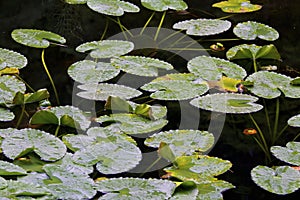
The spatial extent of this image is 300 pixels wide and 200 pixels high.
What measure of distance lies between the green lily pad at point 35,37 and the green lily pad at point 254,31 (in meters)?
0.60

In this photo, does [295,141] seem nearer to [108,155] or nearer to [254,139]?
[254,139]

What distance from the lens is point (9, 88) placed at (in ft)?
5.09

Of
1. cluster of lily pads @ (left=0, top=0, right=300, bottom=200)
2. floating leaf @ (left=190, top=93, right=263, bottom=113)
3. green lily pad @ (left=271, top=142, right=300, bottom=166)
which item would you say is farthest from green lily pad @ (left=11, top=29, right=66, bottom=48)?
green lily pad @ (left=271, top=142, right=300, bottom=166)

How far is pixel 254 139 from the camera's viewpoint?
4.81 ft

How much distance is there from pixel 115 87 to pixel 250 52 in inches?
18.6

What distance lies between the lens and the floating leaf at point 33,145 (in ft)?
4.18

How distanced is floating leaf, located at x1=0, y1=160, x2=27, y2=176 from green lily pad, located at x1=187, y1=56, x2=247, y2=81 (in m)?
0.65

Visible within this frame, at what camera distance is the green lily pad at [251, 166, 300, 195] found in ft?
4.11

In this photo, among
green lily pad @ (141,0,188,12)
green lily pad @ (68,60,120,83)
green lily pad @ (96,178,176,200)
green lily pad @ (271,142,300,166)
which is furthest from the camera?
green lily pad @ (141,0,188,12)

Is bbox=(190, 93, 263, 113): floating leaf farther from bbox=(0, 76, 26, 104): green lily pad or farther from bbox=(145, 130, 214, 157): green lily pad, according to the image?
bbox=(0, 76, 26, 104): green lily pad

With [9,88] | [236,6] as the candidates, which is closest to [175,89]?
[9,88]

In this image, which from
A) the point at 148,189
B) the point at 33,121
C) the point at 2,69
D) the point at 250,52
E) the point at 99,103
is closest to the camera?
the point at 148,189

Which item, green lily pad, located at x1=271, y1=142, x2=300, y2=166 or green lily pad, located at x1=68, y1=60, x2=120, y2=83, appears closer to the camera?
green lily pad, located at x1=271, y1=142, x2=300, y2=166

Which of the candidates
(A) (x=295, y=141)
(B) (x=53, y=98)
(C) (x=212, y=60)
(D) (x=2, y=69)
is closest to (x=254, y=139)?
(A) (x=295, y=141)
